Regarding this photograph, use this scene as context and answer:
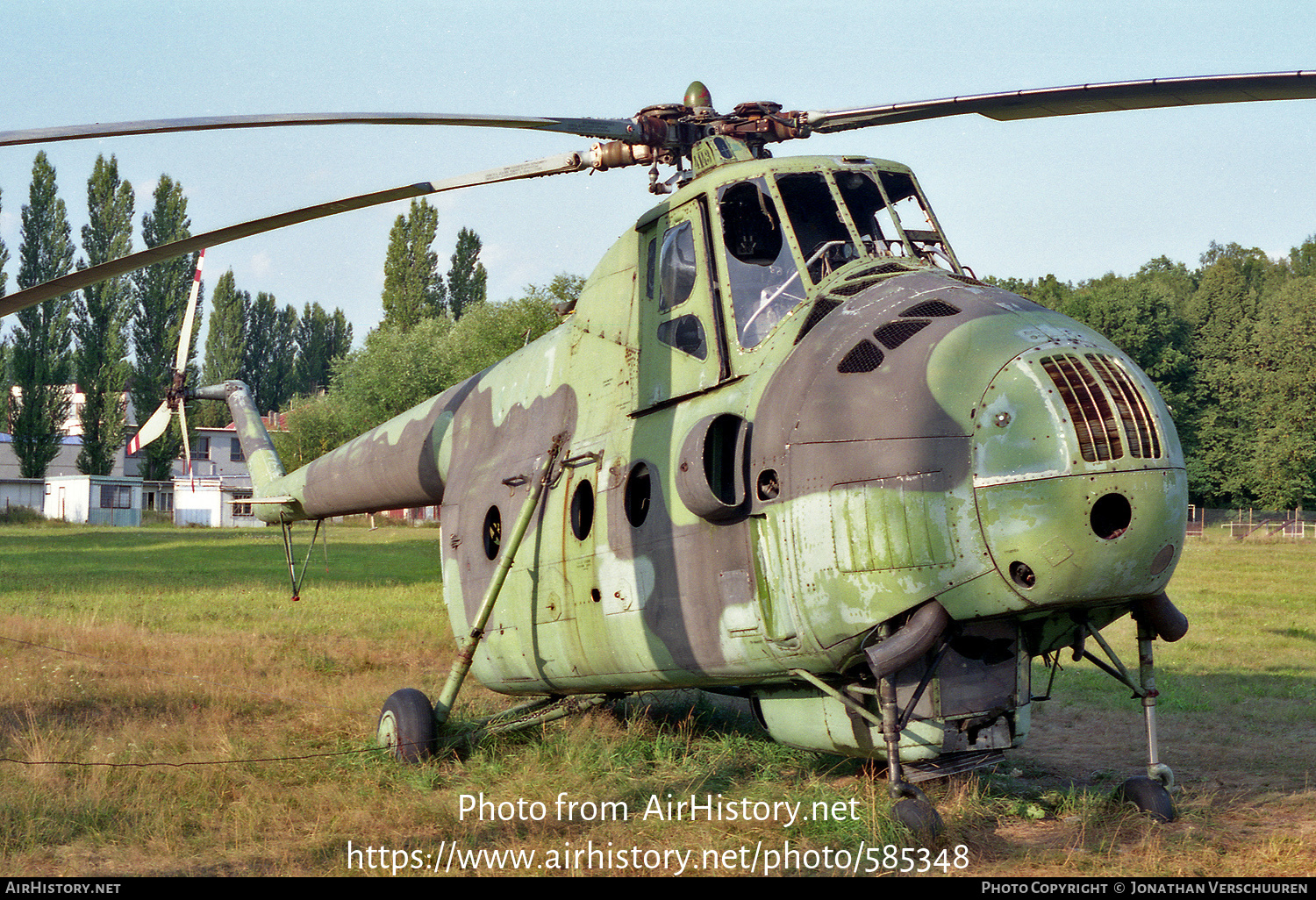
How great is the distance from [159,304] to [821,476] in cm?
5873

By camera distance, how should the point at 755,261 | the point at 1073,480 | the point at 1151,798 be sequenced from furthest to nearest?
the point at 755,261, the point at 1151,798, the point at 1073,480

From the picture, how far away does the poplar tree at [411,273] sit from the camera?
223 ft

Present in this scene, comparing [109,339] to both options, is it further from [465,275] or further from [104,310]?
[465,275]

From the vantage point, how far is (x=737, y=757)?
9547 mm

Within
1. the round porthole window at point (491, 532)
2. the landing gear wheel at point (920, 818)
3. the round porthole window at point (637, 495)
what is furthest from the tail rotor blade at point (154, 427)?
the landing gear wheel at point (920, 818)

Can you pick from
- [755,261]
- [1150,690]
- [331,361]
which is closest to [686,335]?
[755,261]

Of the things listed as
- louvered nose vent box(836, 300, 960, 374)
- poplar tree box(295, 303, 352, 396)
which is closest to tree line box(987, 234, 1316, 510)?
louvered nose vent box(836, 300, 960, 374)

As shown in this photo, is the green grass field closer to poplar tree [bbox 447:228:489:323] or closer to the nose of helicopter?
the nose of helicopter

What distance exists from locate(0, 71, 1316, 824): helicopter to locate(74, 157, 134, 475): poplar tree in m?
55.0

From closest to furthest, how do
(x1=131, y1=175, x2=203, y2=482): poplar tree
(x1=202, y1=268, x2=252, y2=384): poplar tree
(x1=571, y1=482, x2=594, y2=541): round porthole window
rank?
(x1=571, y1=482, x2=594, y2=541): round porthole window → (x1=131, y1=175, x2=203, y2=482): poplar tree → (x1=202, y1=268, x2=252, y2=384): poplar tree

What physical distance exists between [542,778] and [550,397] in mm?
3231

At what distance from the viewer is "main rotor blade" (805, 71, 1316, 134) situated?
6.33 metres

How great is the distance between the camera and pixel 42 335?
57562 mm
